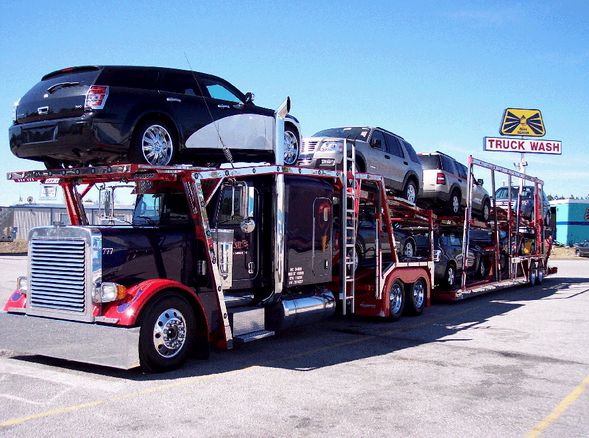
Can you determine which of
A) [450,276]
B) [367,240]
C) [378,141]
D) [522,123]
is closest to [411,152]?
[378,141]

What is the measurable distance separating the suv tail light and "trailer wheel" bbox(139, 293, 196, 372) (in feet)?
7.27

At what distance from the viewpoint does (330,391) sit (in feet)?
19.3

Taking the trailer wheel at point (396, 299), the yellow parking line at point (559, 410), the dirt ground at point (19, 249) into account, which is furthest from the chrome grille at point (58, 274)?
the dirt ground at point (19, 249)

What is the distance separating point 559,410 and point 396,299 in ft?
17.8

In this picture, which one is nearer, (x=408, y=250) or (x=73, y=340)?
(x=73, y=340)

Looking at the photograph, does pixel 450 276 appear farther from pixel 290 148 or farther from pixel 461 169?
pixel 290 148

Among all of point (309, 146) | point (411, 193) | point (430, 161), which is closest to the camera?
point (309, 146)

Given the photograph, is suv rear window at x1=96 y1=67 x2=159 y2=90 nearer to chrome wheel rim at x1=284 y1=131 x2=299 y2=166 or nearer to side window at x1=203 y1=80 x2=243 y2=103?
side window at x1=203 y1=80 x2=243 y2=103

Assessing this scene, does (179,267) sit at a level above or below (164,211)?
below

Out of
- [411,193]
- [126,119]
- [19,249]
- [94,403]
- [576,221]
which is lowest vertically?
[94,403]

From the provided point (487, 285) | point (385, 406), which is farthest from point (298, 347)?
point (487, 285)

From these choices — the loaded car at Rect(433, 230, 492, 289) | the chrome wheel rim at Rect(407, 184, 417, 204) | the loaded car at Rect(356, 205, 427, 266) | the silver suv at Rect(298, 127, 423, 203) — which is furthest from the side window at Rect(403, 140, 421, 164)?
the loaded car at Rect(356, 205, 427, 266)

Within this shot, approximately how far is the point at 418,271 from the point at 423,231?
6.90ft

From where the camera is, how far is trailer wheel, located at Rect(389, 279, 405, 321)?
10547 mm
